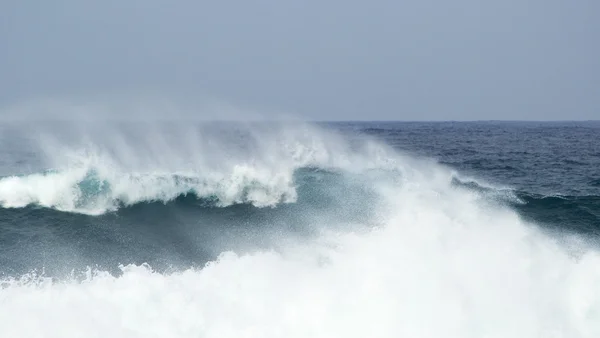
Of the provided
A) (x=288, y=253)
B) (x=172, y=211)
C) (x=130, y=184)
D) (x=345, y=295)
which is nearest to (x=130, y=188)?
(x=130, y=184)

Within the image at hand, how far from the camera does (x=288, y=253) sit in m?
13.9

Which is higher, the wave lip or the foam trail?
the wave lip

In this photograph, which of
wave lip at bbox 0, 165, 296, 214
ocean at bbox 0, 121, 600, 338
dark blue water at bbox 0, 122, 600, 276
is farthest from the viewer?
wave lip at bbox 0, 165, 296, 214

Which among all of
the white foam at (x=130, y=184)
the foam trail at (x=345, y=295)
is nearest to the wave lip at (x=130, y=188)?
the white foam at (x=130, y=184)

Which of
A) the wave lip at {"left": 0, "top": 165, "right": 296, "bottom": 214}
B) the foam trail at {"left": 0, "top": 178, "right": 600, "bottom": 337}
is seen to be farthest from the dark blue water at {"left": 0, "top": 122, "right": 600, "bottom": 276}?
the foam trail at {"left": 0, "top": 178, "right": 600, "bottom": 337}

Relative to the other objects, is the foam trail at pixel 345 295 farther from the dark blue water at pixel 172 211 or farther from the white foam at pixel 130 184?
the white foam at pixel 130 184

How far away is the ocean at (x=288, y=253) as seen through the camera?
10.8 m

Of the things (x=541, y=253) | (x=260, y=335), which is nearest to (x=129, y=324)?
(x=260, y=335)

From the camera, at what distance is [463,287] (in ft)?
39.1

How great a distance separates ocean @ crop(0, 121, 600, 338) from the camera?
1077 centimetres

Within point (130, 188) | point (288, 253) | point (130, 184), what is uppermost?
point (130, 184)

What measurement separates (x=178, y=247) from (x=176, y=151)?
14411mm

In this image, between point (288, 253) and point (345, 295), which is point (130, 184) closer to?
point (288, 253)

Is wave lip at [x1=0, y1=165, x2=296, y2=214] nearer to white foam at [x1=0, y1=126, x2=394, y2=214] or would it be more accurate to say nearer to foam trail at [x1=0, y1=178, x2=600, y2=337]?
white foam at [x1=0, y1=126, x2=394, y2=214]
